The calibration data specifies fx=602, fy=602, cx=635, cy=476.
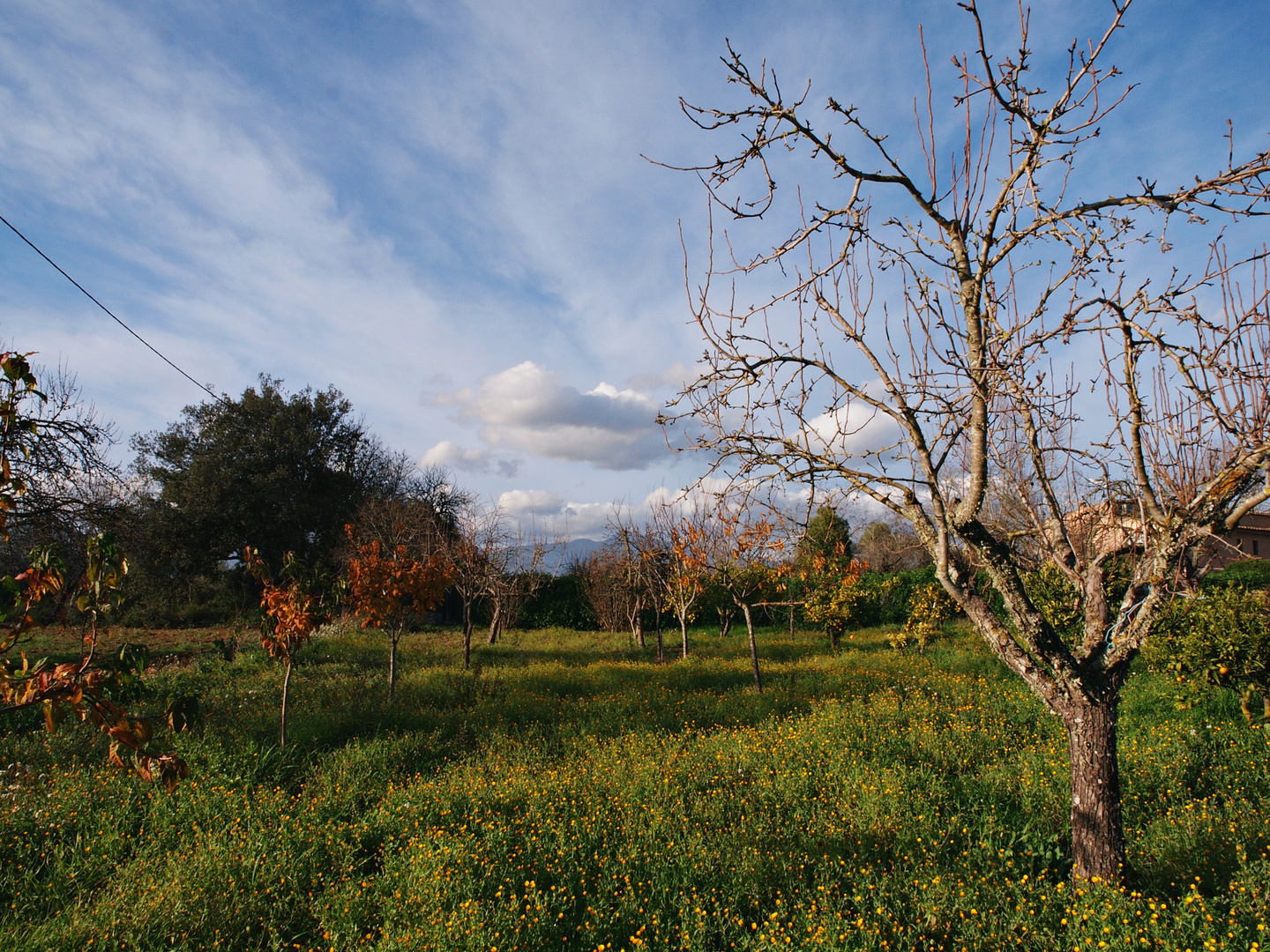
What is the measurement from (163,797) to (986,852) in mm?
7265

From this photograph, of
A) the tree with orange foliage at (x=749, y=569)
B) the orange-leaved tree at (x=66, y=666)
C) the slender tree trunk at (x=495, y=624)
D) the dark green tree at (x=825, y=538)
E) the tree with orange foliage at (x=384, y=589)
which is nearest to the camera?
the orange-leaved tree at (x=66, y=666)

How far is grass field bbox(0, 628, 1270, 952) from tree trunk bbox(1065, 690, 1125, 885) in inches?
8.8

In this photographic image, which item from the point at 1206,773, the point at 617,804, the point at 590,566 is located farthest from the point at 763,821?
the point at 590,566

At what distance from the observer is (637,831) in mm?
5039

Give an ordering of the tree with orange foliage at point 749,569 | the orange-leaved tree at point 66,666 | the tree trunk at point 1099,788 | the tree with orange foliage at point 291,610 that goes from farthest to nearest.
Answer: the tree with orange foliage at point 749,569 → the tree with orange foliage at point 291,610 → the tree trunk at point 1099,788 → the orange-leaved tree at point 66,666

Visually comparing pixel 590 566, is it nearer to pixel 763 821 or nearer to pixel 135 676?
pixel 763 821

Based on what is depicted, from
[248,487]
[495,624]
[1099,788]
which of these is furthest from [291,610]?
[248,487]

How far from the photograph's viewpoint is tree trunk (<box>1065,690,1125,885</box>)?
12.4 ft

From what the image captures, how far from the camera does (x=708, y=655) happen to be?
15383 mm

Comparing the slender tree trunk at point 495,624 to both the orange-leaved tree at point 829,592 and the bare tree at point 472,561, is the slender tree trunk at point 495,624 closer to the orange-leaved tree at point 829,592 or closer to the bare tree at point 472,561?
the bare tree at point 472,561

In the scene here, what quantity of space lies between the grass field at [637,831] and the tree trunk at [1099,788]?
8.8 inches

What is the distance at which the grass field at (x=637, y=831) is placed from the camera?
12.4 feet

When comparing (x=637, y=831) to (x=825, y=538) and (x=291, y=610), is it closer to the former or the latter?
(x=825, y=538)

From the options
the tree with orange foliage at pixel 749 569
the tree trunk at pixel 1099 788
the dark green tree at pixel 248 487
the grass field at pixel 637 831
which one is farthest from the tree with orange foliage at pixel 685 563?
the dark green tree at pixel 248 487
